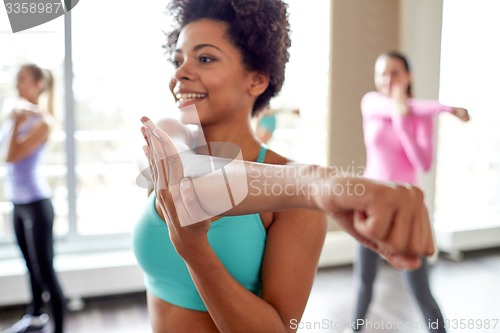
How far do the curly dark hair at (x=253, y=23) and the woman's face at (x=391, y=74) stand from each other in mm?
1140

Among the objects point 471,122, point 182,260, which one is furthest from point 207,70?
point 471,122

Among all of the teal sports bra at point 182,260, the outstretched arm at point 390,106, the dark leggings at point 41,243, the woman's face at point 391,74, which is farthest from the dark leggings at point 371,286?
the dark leggings at point 41,243

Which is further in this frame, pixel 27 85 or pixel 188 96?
pixel 27 85

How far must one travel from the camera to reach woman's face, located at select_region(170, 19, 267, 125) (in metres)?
0.53

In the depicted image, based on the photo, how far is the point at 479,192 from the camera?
3.20 meters

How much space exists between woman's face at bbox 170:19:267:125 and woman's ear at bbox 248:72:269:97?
16 mm

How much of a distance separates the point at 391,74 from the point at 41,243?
1.38m

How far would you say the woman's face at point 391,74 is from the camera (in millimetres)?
1625

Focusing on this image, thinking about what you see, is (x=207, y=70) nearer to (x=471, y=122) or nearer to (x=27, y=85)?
(x=27, y=85)

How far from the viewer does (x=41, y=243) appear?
1589 millimetres

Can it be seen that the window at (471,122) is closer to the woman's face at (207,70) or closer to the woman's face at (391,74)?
the woman's face at (391,74)

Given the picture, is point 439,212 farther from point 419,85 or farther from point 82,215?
point 82,215

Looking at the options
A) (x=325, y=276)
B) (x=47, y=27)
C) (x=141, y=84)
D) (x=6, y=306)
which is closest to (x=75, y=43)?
(x=47, y=27)

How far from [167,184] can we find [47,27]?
6.38 ft
